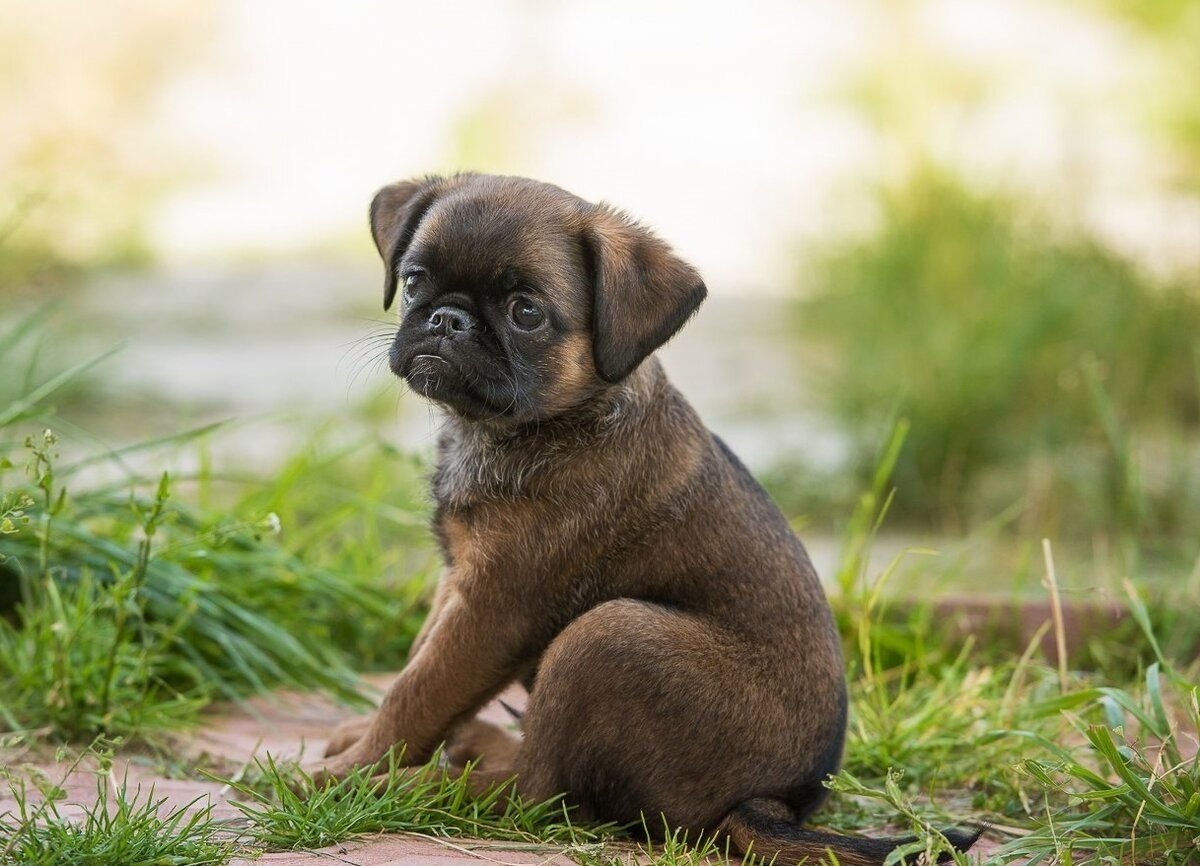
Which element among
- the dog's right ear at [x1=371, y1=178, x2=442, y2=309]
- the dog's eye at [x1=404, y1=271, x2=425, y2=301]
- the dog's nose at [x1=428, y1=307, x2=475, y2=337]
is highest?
the dog's right ear at [x1=371, y1=178, x2=442, y2=309]

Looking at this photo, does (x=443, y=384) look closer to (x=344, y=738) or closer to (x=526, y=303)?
(x=526, y=303)

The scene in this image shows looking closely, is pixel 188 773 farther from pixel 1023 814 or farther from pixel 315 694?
pixel 1023 814

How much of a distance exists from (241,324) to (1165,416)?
6653mm

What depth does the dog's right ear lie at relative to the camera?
448 cm

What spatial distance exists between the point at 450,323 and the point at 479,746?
1281 mm

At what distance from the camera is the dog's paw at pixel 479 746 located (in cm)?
441

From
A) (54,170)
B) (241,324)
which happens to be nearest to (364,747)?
(241,324)

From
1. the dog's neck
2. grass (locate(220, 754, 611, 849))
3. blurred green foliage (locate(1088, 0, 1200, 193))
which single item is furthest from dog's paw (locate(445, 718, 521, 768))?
blurred green foliage (locate(1088, 0, 1200, 193))

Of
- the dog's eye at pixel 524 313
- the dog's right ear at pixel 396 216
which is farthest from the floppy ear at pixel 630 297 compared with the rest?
the dog's right ear at pixel 396 216

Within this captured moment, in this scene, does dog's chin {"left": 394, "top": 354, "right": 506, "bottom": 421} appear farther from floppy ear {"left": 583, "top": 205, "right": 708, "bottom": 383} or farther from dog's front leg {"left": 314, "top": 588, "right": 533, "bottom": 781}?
dog's front leg {"left": 314, "top": 588, "right": 533, "bottom": 781}

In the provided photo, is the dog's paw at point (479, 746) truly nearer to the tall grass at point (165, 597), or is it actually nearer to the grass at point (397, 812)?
the grass at point (397, 812)

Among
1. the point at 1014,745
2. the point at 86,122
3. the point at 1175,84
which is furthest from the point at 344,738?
the point at 86,122

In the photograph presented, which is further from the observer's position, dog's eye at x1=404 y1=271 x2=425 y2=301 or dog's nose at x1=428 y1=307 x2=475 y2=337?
dog's eye at x1=404 y1=271 x2=425 y2=301

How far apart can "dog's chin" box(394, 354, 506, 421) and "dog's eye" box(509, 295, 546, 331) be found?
0.21 metres
